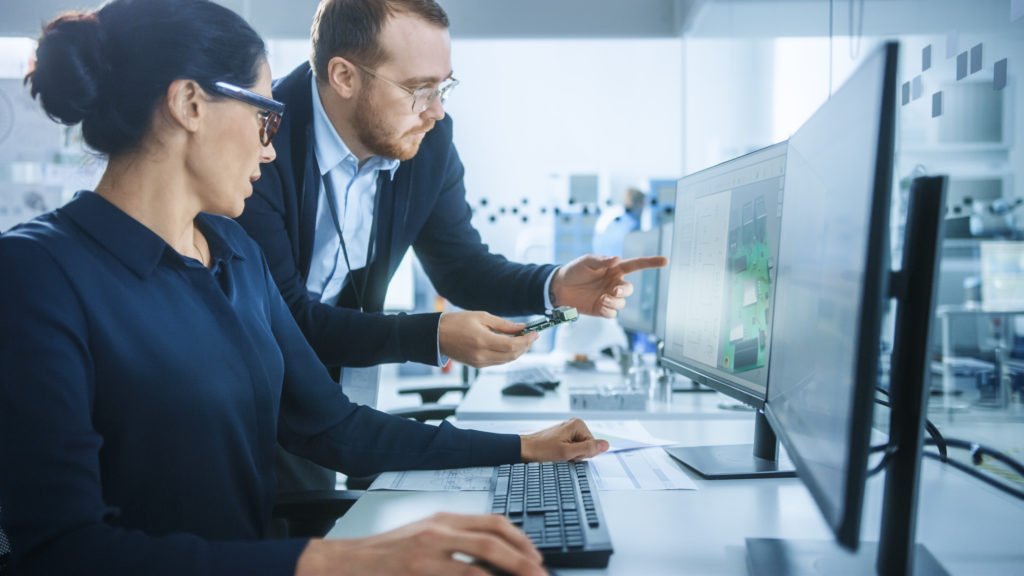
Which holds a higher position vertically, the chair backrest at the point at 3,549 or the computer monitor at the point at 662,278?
the computer monitor at the point at 662,278

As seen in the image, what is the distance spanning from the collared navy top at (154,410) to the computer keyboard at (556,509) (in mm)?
113

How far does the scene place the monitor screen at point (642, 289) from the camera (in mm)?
2430

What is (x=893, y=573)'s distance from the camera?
0.66 meters

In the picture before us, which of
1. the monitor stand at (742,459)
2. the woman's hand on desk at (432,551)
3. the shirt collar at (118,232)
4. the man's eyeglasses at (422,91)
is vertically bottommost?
the monitor stand at (742,459)

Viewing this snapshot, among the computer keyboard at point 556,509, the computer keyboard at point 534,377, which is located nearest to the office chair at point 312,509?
the computer keyboard at point 556,509

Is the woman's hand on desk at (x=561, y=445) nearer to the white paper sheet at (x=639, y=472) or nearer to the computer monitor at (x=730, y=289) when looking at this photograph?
the white paper sheet at (x=639, y=472)

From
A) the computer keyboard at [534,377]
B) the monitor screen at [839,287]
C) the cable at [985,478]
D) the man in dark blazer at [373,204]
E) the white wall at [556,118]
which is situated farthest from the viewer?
the white wall at [556,118]

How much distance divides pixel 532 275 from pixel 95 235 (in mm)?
1096

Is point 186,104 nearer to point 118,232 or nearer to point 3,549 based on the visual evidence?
point 118,232

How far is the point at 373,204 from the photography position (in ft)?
6.17

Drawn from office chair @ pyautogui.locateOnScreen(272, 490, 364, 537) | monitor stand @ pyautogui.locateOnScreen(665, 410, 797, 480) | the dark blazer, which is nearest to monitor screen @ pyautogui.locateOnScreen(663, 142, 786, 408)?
monitor stand @ pyautogui.locateOnScreen(665, 410, 797, 480)

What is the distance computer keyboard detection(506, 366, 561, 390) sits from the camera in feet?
7.40

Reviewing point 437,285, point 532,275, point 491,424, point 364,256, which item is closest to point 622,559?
point 491,424

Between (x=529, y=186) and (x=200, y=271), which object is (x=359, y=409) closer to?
(x=200, y=271)
